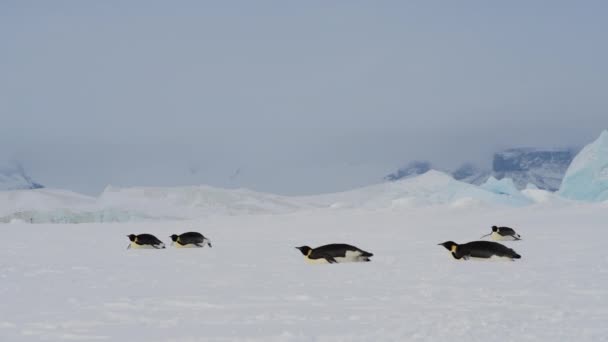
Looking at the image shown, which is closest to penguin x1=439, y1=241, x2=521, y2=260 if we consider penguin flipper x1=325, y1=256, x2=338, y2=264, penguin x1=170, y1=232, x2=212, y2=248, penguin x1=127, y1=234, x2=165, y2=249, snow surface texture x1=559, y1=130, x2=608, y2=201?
penguin flipper x1=325, y1=256, x2=338, y2=264

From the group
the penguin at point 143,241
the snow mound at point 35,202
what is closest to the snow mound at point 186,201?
the snow mound at point 35,202

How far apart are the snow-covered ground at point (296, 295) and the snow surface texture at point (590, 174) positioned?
24.4m

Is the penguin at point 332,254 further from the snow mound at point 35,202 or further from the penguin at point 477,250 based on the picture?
the snow mound at point 35,202

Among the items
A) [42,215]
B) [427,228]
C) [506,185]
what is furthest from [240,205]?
[427,228]

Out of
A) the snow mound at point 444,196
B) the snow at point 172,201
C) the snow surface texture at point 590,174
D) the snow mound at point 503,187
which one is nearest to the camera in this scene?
the snow mound at point 444,196

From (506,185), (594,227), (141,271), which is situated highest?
(506,185)

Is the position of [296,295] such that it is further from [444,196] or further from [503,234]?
[444,196]

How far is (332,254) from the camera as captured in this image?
10203 millimetres

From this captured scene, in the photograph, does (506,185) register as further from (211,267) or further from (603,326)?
(603,326)

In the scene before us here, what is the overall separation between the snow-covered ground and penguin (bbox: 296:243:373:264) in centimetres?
22

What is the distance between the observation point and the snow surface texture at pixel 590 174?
118 ft

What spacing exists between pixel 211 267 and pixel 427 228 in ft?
39.8

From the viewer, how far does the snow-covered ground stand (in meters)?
4.79

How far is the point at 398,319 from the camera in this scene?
5.19 m
